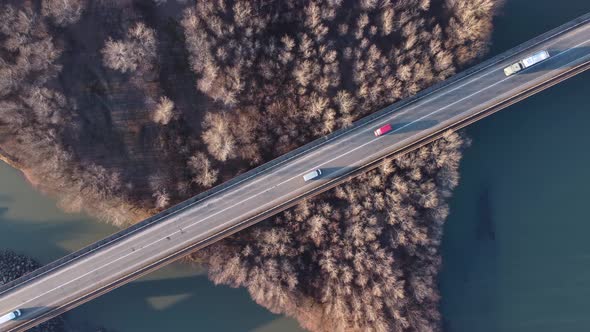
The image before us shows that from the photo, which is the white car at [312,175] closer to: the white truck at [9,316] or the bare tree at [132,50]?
the bare tree at [132,50]

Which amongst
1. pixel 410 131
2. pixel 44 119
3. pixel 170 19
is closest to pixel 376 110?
pixel 410 131

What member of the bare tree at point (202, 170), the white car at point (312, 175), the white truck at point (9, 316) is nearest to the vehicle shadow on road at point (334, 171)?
the white car at point (312, 175)

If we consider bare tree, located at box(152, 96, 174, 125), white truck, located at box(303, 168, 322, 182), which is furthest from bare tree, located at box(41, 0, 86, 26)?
white truck, located at box(303, 168, 322, 182)

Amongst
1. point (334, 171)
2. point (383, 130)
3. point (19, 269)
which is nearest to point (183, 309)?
point (19, 269)

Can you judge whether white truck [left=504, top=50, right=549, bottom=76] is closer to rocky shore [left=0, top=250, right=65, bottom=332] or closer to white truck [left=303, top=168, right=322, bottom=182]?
white truck [left=303, top=168, right=322, bottom=182]

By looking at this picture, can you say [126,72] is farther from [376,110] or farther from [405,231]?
[405,231]
